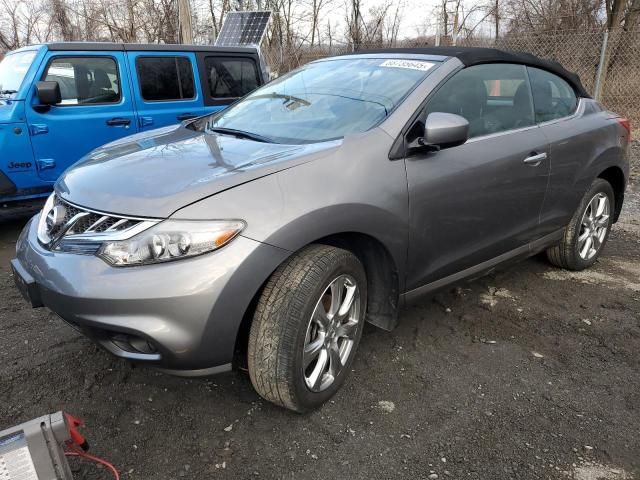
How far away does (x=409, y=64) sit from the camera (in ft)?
9.64

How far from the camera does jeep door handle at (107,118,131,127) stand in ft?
17.2

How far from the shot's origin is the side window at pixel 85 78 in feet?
16.5

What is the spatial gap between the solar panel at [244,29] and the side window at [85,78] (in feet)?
10.5

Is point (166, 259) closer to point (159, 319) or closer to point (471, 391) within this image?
point (159, 319)

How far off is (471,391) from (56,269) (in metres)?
1.96

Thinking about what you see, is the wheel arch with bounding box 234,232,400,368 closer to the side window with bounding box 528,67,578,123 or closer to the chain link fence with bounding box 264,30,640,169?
the side window with bounding box 528,67,578,123

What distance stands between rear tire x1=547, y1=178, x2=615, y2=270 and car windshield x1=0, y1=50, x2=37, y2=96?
494 cm

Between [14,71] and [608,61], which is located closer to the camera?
[14,71]

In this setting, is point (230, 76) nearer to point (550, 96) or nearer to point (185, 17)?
point (550, 96)

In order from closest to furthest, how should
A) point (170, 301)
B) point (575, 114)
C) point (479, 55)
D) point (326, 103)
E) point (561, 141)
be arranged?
point (170, 301)
point (326, 103)
point (479, 55)
point (561, 141)
point (575, 114)

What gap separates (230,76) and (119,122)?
1.59 meters

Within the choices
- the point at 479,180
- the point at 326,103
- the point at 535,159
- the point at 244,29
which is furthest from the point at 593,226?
the point at 244,29

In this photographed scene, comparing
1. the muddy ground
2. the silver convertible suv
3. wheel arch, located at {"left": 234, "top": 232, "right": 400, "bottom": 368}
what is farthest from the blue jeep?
wheel arch, located at {"left": 234, "top": 232, "right": 400, "bottom": 368}

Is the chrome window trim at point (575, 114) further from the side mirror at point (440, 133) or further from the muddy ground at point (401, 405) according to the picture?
the muddy ground at point (401, 405)
